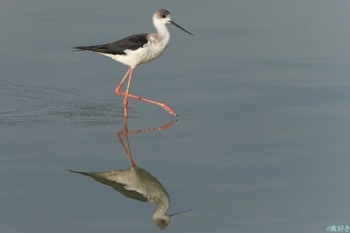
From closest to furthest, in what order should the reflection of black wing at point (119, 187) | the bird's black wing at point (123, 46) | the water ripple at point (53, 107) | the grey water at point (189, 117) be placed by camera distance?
1. the grey water at point (189, 117)
2. the reflection of black wing at point (119, 187)
3. the water ripple at point (53, 107)
4. the bird's black wing at point (123, 46)

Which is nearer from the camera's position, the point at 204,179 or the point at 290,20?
the point at 204,179

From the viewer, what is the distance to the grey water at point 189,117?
670 cm

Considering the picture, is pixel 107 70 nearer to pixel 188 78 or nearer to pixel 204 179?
pixel 188 78

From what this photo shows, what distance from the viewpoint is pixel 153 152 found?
26.2ft

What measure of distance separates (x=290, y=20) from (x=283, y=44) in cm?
110

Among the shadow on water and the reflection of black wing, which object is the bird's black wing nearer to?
the shadow on water

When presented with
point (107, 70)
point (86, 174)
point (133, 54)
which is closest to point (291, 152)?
Result: point (86, 174)

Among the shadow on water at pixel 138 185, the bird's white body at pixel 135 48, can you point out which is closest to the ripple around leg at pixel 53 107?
the bird's white body at pixel 135 48

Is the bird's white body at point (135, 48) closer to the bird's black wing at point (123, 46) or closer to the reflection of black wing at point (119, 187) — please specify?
the bird's black wing at point (123, 46)

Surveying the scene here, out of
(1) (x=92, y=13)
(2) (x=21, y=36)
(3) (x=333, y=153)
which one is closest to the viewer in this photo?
(3) (x=333, y=153)

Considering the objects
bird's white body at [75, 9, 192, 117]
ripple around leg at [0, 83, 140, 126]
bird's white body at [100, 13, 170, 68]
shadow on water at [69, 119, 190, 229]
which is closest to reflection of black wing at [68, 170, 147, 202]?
shadow on water at [69, 119, 190, 229]

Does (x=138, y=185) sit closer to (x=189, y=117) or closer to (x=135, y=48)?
(x=189, y=117)

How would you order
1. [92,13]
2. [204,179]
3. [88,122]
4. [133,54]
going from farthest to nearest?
1. [92,13]
2. [133,54]
3. [88,122]
4. [204,179]

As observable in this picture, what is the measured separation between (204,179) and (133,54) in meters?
2.69
